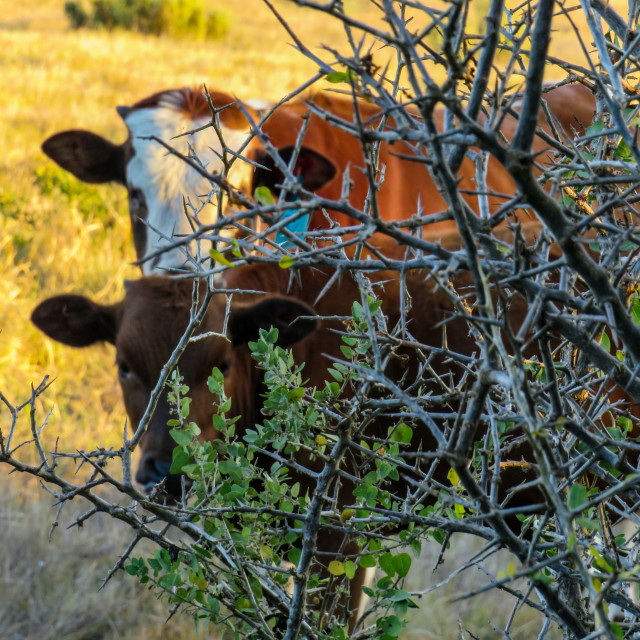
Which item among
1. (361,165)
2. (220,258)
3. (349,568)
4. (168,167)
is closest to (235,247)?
(220,258)

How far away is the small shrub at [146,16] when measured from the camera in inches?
609

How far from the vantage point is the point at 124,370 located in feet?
8.23

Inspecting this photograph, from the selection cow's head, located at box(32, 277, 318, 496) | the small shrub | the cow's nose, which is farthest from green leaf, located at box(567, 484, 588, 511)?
the small shrub

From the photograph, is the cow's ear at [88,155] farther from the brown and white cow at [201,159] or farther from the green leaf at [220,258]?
the green leaf at [220,258]

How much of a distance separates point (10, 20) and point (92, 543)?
15164 mm

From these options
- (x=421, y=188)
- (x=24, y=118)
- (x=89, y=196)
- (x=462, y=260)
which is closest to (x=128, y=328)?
(x=462, y=260)

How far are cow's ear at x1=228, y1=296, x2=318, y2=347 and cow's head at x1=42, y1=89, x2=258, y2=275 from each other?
651 mm

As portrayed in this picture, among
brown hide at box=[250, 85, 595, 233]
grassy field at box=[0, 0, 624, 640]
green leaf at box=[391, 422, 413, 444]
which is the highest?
green leaf at box=[391, 422, 413, 444]

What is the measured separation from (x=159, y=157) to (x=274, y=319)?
4.43 feet

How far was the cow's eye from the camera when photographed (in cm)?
249

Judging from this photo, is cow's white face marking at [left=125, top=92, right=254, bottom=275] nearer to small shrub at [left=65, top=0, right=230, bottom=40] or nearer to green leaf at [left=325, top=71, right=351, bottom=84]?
green leaf at [left=325, top=71, right=351, bottom=84]

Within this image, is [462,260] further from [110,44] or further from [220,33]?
[220,33]

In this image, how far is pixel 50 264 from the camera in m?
5.25

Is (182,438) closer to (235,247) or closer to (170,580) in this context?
(170,580)
